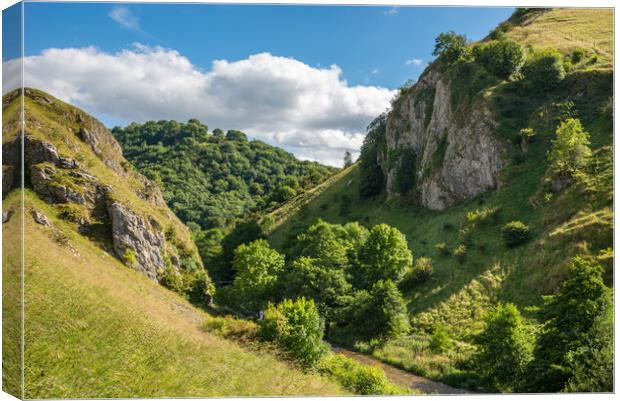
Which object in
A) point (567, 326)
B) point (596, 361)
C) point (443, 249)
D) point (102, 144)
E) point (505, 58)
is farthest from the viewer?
point (505, 58)

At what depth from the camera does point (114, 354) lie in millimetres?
10258

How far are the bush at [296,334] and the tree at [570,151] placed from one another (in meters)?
20.6

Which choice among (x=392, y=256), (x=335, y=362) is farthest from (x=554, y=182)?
(x=335, y=362)

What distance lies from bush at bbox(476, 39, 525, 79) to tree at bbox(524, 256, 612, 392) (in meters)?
40.6

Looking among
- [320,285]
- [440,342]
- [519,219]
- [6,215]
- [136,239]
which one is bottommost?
[440,342]

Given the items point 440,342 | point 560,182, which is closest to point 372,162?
point 560,182

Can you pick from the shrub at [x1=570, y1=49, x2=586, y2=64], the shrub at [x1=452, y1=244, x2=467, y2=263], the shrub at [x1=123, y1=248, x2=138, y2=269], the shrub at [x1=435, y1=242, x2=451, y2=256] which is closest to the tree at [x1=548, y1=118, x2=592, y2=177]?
the shrub at [x1=452, y1=244, x2=467, y2=263]

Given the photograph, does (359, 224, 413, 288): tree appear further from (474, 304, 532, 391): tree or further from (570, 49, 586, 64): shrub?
(570, 49, 586, 64): shrub

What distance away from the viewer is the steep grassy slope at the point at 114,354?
390 inches

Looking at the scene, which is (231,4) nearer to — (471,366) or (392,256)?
(471,366)

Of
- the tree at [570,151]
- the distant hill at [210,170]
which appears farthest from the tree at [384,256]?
the distant hill at [210,170]

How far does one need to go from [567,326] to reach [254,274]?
27.9 metres

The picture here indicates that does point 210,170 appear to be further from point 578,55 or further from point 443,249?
point 443,249

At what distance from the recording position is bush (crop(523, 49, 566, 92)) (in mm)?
45000
